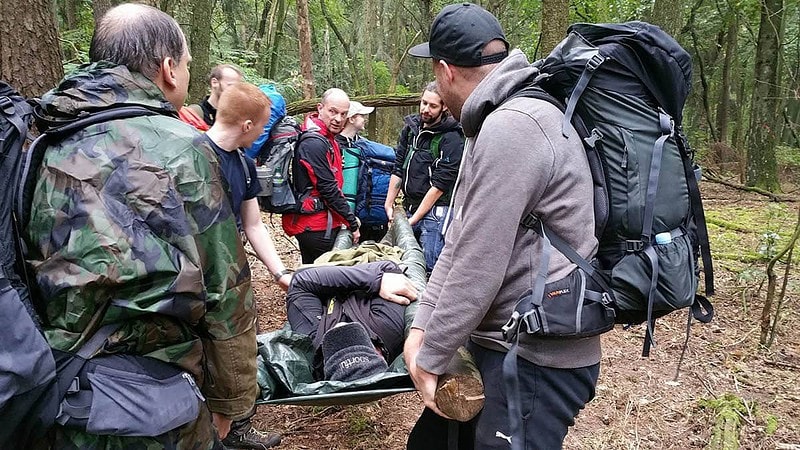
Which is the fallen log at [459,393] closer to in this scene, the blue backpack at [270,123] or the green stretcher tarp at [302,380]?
the green stretcher tarp at [302,380]

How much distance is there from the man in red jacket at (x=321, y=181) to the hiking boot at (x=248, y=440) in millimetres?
1948

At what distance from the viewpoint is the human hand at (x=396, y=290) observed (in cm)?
350

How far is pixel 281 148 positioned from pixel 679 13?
17.9 feet

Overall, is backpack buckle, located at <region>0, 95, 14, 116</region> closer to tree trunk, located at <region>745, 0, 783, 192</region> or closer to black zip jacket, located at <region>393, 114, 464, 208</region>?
black zip jacket, located at <region>393, 114, 464, 208</region>

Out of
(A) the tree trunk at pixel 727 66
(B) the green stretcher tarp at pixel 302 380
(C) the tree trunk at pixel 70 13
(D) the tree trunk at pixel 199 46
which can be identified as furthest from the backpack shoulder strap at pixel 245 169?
(A) the tree trunk at pixel 727 66

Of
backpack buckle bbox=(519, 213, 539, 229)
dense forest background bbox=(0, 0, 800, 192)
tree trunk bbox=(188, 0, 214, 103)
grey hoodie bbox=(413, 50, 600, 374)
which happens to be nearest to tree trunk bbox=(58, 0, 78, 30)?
dense forest background bbox=(0, 0, 800, 192)

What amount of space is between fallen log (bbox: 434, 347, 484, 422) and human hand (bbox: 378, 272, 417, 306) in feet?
5.46

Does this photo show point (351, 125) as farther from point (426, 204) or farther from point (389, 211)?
point (426, 204)

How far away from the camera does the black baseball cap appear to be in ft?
6.02

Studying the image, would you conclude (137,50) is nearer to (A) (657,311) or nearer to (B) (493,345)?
(B) (493,345)

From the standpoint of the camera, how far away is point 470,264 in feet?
5.39

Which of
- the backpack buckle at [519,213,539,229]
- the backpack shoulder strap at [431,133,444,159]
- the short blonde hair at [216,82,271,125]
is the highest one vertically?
the backpack buckle at [519,213,539,229]

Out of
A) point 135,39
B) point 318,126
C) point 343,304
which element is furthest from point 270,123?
point 135,39

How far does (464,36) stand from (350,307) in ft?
6.89
